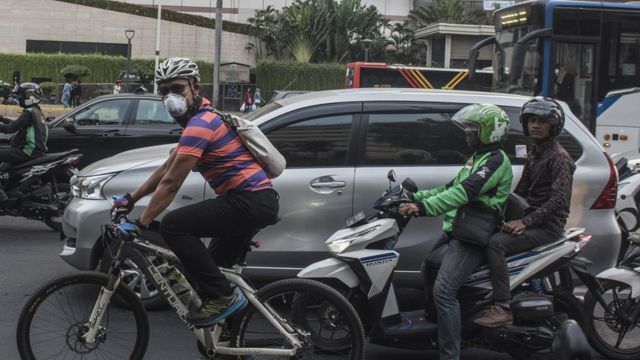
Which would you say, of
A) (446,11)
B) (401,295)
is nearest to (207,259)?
(401,295)

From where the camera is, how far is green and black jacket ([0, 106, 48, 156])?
925 centimetres

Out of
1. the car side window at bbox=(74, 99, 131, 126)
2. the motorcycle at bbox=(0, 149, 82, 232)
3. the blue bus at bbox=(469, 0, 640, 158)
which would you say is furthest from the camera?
the blue bus at bbox=(469, 0, 640, 158)

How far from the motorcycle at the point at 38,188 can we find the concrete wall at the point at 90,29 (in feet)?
137

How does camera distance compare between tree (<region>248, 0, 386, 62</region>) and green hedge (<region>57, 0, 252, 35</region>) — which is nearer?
tree (<region>248, 0, 386, 62</region>)

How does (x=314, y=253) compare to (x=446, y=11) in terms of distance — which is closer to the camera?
(x=314, y=253)

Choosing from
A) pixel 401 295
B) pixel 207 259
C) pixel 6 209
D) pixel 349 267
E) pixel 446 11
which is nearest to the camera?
pixel 207 259

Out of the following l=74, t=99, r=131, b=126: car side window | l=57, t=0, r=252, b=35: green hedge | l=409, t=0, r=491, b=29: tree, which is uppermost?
l=409, t=0, r=491, b=29: tree

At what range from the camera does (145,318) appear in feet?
14.4

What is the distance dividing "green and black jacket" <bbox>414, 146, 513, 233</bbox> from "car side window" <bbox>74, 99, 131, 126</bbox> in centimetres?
847

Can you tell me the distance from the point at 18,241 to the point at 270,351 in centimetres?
586

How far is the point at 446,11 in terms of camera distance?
54.5 m

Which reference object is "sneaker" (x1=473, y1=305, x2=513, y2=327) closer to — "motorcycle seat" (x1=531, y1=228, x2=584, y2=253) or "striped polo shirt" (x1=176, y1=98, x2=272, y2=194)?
"motorcycle seat" (x1=531, y1=228, x2=584, y2=253)

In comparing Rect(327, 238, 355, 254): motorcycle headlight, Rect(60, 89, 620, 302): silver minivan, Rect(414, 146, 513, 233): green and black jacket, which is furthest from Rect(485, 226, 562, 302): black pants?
Rect(60, 89, 620, 302): silver minivan

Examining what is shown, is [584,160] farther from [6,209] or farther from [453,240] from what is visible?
[6,209]
